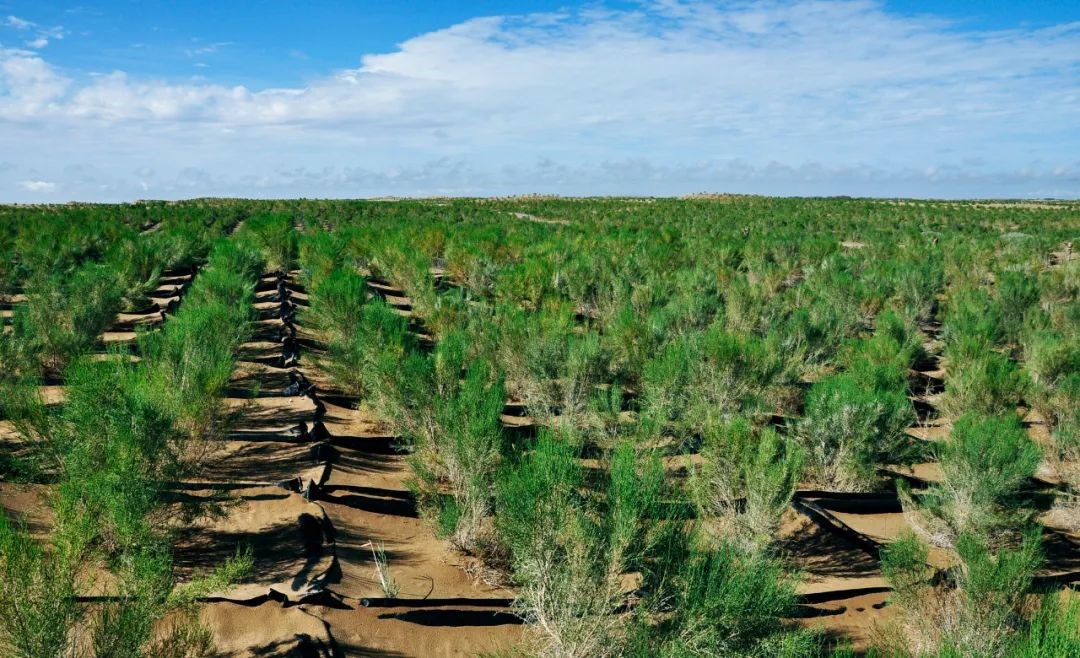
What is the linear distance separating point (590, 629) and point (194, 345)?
174 inches

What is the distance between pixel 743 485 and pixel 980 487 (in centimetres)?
164

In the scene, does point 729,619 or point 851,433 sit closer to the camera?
point 729,619

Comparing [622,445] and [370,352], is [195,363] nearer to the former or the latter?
[370,352]

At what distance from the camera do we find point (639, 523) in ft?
11.8

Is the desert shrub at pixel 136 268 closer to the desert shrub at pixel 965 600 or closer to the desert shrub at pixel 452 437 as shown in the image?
the desert shrub at pixel 452 437

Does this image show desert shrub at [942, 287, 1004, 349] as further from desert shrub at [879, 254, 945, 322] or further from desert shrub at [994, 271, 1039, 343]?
desert shrub at [879, 254, 945, 322]

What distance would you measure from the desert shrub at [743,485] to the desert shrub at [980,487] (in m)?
1.10

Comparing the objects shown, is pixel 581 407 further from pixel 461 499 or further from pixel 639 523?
pixel 639 523

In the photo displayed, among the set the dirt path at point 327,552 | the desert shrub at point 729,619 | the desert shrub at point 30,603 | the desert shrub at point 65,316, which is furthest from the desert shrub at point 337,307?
the desert shrub at point 729,619

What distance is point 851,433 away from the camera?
18.7 feet

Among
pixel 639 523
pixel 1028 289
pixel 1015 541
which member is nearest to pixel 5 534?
pixel 639 523

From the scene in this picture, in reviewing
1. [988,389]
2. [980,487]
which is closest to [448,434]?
[980,487]

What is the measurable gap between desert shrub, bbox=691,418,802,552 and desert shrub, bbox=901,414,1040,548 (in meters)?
1.10

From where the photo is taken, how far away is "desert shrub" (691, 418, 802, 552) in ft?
14.6
